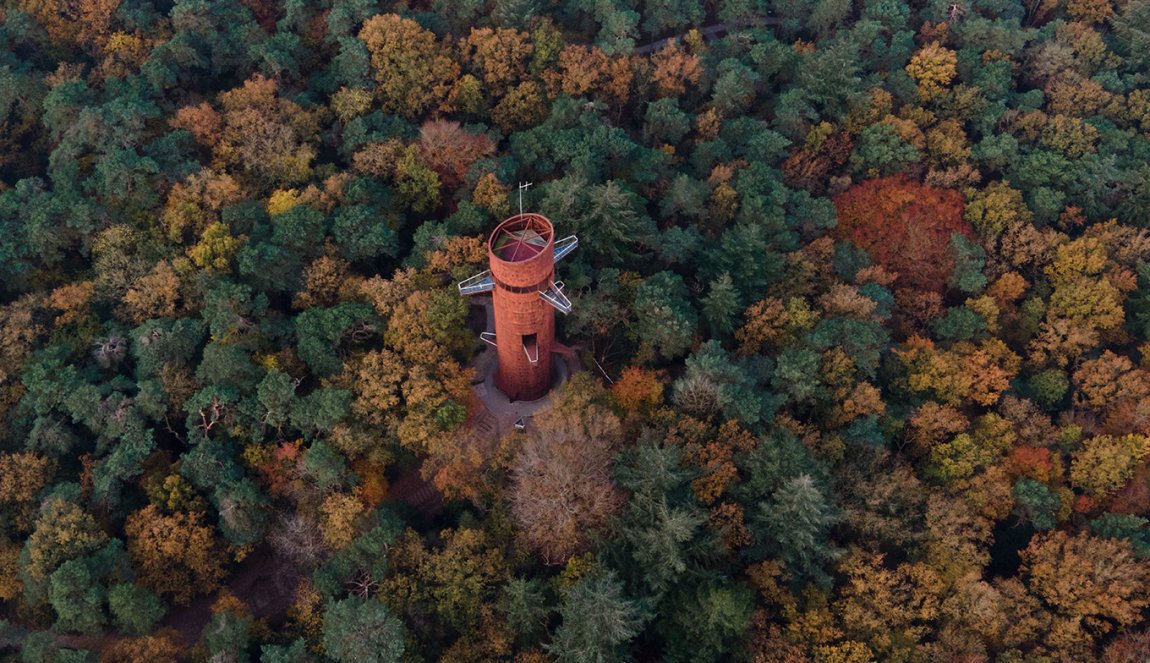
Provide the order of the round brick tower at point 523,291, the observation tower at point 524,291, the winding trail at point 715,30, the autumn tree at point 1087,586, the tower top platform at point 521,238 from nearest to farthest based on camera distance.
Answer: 1. the autumn tree at point 1087,586
2. the round brick tower at point 523,291
3. the observation tower at point 524,291
4. the tower top platform at point 521,238
5. the winding trail at point 715,30

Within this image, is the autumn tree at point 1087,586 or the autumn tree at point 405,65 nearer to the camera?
the autumn tree at point 1087,586

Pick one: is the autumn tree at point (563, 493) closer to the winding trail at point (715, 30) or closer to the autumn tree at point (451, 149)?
the autumn tree at point (451, 149)

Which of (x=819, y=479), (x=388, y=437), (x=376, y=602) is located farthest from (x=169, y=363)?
(x=819, y=479)

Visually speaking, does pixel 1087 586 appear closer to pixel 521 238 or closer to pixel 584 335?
pixel 584 335

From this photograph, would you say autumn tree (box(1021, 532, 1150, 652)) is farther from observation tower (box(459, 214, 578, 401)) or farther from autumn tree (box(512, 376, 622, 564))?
observation tower (box(459, 214, 578, 401))

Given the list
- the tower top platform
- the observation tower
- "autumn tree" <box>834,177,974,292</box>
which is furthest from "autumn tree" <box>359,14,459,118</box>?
"autumn tree" <box>834,177,974,292</box>

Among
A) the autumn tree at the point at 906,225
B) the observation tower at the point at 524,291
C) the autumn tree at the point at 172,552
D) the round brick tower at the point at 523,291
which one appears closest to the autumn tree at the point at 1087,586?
the autumn tree at the point at 906,225

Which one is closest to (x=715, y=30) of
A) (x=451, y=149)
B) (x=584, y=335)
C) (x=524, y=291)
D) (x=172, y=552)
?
(x=451, y=149)
